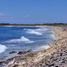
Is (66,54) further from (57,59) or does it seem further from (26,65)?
(26,65)

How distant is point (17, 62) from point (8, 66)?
1.70 ft

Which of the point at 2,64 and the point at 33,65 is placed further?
the point at 2,64

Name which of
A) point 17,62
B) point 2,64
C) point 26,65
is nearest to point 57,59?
point 26,65

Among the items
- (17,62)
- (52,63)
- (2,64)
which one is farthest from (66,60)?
(2,64)

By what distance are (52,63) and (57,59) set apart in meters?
0.77

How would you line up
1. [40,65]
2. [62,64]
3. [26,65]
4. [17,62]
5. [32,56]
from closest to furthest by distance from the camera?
[62,64], [40,65], [26,65], [17,62], [32,56]

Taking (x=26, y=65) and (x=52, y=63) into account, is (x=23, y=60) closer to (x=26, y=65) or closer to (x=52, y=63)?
(x=26, y=65)

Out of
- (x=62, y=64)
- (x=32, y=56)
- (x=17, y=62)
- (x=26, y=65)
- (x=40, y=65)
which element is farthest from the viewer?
(x=32, y=56)

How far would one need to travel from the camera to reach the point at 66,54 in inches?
503

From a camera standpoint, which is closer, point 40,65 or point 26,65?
point 40,65

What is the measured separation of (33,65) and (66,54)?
154cm

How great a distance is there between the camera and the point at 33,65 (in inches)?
483

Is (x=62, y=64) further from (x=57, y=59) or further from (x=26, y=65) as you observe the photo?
(x=26, y=65)

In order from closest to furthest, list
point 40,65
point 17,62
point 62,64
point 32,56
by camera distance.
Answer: point 62,64 → point 40,65 → point 17,62 → point 32,56
